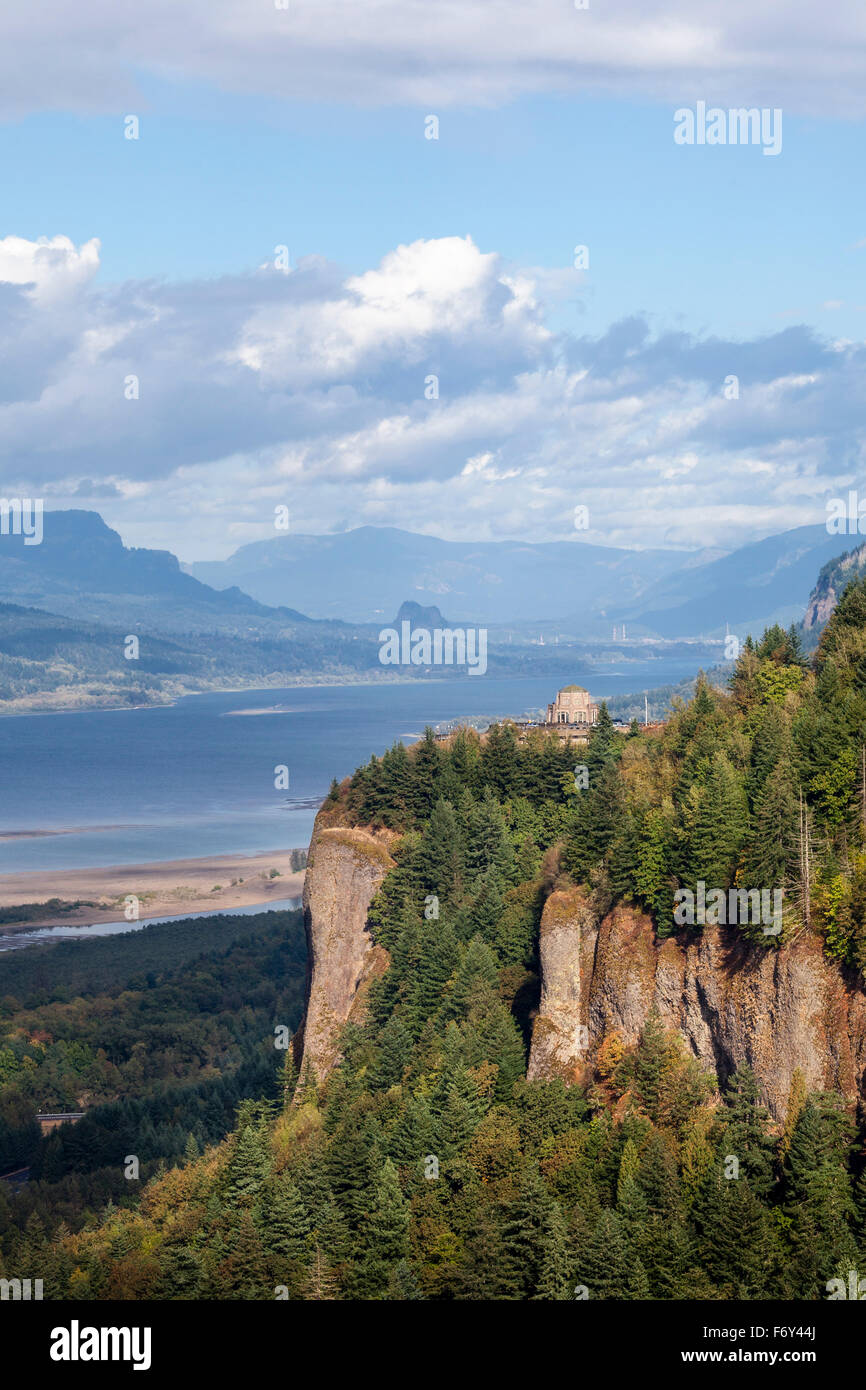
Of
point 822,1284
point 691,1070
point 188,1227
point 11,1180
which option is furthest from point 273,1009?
point 822,1284

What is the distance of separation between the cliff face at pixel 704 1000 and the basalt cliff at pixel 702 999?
0.04 meters

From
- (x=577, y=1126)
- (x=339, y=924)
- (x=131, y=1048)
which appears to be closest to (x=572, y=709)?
(x=339, y=924)

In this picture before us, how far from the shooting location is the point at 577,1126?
183ft

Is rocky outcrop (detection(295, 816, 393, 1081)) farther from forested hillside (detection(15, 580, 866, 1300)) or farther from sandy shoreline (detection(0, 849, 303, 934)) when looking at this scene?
sandy shoreline (detection(0, 849, 303, 934))

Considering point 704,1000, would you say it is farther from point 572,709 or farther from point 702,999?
point 572,709

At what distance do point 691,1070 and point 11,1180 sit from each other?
49688 mm

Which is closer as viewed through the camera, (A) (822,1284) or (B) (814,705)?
(A) (822,1284)

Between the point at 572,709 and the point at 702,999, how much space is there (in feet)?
167

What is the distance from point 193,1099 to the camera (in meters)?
96.8

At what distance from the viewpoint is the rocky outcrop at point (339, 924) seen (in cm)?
8094

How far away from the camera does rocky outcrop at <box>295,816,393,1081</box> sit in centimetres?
8094

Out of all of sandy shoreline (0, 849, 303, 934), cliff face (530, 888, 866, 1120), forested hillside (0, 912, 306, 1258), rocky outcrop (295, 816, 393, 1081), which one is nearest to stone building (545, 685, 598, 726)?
rocky outcrop (295, 816, 393, 1081)

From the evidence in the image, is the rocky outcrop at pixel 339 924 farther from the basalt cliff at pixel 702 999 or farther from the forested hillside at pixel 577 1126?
the basalt cliff at pixel 702 999

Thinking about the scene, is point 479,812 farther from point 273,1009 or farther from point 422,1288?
point 273,1009
